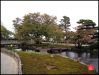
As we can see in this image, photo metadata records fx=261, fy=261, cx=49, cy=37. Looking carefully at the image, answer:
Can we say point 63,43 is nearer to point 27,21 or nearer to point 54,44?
→ point 54,44

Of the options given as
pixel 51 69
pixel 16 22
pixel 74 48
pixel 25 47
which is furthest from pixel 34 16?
pixel 51 69

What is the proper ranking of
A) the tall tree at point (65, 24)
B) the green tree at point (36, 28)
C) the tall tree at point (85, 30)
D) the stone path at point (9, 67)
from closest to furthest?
the stone path at point (9, 67) → the tall tree at point (85, 30) → the green tree at point (36, 28) → the tall tree at point (65, 24)

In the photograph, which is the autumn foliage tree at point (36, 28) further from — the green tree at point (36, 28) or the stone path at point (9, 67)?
the stone path at point (9, 67)

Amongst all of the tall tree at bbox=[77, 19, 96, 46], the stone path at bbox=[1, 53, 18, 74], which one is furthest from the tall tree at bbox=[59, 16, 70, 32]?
the stone path at bbox=[1, 53, 18, 74]

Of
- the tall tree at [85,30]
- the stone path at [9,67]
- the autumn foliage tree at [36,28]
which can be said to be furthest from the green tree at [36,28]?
the stone path at [9,67]

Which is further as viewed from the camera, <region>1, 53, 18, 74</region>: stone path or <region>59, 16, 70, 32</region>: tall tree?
<region>59, 16, 70, 32</region>: tall tree

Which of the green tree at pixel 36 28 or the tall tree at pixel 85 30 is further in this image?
the green tree at pixel 36 28

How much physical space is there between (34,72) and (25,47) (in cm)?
5818

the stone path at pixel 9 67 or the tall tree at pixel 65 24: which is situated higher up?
the tall tree at pixel 65 24

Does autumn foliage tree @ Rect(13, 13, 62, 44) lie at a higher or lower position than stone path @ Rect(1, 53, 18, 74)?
higher

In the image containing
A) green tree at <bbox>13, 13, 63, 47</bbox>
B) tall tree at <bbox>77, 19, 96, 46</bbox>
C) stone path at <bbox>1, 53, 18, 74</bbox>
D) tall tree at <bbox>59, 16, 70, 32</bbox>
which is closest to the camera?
stone path at <bbox>1, 53, 18, 74</bbox>

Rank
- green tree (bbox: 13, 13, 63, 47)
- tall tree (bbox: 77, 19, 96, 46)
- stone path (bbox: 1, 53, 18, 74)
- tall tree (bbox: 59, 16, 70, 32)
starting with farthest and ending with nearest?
tall tree (bbox: 59, 16, 70, 32)
green tree (bbox: 13, 13, 63, 47)
tall tree (bbox: 77, 19, 96, 46)
stone path (bbox: 1, 53, 18, 74)

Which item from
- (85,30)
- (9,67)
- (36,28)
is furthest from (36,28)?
(9,67)

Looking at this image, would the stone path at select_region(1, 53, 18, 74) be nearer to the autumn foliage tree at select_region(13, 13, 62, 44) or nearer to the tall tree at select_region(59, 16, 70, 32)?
the autumn foliage tree at select_region(13, 13, 62, 44)
